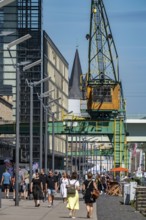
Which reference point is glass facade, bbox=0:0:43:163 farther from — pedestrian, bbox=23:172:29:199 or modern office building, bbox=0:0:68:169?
pedestrian, bbox=23:172:29:199

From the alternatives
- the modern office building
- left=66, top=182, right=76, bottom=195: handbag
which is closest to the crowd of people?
left=66, top=182, right=76, bottom=195: handbag

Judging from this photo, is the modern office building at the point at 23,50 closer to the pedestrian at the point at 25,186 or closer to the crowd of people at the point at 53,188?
the pedestrian at the point at 25,186

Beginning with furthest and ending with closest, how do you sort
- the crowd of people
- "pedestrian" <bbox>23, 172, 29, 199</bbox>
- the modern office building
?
the modern office building → "pedestrian" <bbox>23, 172, 29, 199</bbox> → the crowd of people

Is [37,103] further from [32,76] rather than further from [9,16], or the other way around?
[9,16]

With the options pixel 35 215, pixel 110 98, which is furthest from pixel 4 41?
pixel 35 215

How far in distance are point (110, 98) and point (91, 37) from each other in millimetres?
15116

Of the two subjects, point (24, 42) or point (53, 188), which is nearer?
point (53, 188)

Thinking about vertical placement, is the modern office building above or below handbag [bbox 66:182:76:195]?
above

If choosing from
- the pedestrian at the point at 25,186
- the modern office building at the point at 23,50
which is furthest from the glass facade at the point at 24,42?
the pedestrian at the point at 25,186

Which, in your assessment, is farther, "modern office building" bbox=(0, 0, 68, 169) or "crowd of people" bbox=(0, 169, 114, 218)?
"modern office building" bbox=(0, 0, 68, 169)

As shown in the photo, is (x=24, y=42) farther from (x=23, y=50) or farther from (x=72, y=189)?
(x=72, y=189)

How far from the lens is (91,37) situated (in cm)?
9988

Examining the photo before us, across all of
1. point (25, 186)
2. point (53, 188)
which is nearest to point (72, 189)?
point (53, 188)

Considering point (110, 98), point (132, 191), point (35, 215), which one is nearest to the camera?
point (35, 215)
